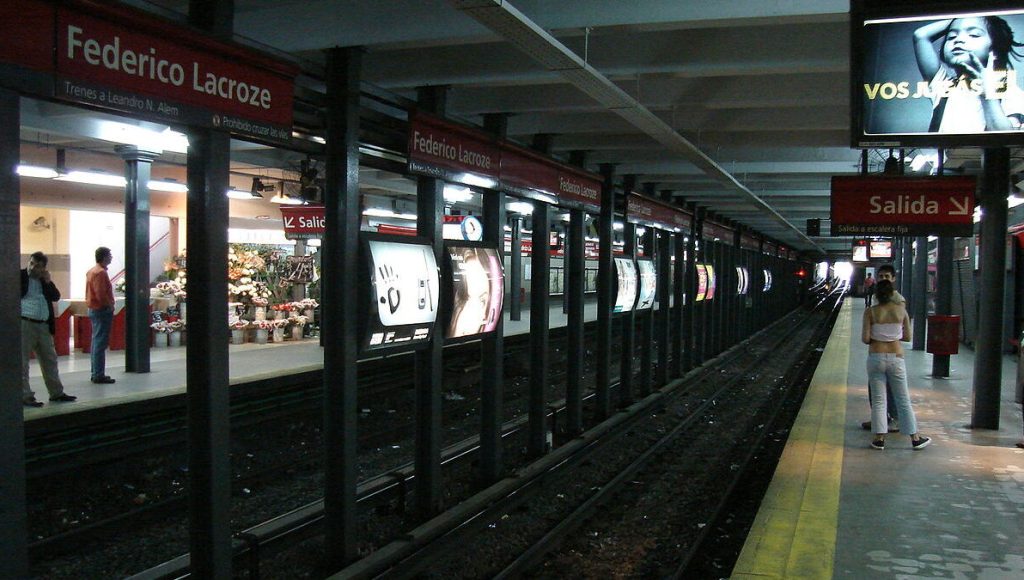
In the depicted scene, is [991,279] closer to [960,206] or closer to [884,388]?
[960,206]

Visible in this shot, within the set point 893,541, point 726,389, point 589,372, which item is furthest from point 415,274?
point 589,372

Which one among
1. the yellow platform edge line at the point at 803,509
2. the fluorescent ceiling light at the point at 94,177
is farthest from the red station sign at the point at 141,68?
the fluorescent ceiling light at the point at 94,177

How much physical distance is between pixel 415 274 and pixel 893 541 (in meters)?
4.00

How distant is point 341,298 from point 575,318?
16.9ft

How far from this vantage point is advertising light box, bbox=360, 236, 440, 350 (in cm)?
570

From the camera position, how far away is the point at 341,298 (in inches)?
222

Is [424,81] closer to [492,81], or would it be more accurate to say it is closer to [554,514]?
[492,81]

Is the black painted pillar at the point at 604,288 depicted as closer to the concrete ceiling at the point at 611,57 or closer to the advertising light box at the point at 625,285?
the advertising light box at the point at 625,285

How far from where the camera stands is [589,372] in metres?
19.1

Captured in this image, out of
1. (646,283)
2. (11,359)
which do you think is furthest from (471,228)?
(11,359)

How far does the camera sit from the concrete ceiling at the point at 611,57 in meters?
5.62

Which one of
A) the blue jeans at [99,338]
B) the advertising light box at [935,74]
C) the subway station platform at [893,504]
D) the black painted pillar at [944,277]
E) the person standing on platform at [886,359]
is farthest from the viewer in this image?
the black painted pillar at [944,277]

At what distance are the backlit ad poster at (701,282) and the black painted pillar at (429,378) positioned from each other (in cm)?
1086

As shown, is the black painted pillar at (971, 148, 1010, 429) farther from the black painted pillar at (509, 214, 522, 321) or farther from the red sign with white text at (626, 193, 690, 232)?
the black painted pillar at (509, 214, 522, 321)
